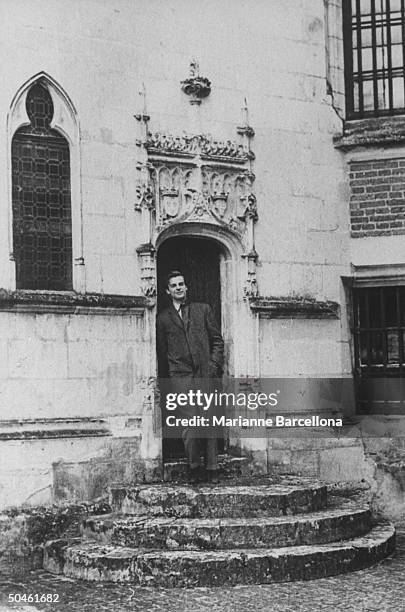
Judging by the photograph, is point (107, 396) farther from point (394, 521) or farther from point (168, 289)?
point (394, 521)

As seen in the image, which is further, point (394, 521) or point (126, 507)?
Answer: point (394, 521)

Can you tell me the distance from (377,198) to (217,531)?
4873 mm

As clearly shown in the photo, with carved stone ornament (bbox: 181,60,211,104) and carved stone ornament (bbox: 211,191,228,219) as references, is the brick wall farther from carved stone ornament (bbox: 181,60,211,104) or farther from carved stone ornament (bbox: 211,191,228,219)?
carved stone ornament (bbox: 181,60,211,104)

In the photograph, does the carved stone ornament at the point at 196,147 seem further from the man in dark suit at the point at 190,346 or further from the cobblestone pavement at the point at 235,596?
the cobblestone pavement at the point at 235,596

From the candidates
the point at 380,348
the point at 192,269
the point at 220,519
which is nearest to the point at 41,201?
the point at 192,269

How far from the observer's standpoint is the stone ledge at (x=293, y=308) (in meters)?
11.8

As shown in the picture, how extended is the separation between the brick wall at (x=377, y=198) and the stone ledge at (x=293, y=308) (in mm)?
961

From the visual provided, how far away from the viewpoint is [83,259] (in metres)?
10.7

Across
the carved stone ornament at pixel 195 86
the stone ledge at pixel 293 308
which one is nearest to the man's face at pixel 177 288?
the stone ledge at pixel 293 308

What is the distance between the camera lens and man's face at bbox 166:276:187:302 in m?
10.7

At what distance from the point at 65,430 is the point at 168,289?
5.87 feet

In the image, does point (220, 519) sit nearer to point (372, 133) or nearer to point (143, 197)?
point (143, 197)

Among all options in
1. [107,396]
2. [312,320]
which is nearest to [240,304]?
[312,320]

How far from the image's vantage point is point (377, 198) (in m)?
12.5
